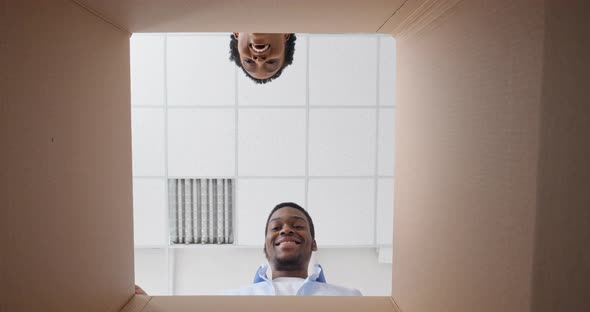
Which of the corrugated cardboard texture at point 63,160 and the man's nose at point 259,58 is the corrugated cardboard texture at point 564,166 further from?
the man's nose at point 259,58

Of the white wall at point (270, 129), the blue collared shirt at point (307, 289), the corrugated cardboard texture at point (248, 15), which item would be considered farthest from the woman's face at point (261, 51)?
the corrugated cardboard texture at point (248, 15)

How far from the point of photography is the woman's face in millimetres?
2637

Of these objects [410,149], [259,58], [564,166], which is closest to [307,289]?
[259,58]

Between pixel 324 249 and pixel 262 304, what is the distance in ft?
8.28

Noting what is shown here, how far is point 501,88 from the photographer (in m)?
0.33

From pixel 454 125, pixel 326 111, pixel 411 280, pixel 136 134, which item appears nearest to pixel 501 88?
pixel 454 125

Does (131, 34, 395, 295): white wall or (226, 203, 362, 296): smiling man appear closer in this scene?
(226, 203, 362, 296): smiling man

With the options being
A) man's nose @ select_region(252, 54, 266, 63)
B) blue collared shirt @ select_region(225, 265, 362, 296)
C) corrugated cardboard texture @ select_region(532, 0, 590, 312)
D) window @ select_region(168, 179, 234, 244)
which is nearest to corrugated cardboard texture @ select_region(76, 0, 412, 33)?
corrugated cardboard texture @ select_region(532, 0, 590, 312)

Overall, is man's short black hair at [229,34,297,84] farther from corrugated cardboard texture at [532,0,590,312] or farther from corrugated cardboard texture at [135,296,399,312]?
corrugated cardboard texture at [532,0,590,312]

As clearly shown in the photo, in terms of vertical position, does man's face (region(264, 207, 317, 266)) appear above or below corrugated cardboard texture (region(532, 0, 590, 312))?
below

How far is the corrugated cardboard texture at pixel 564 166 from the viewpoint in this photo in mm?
242

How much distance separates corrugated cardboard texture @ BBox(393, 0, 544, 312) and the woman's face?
6.94 feet

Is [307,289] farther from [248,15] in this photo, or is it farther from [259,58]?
[248,15]

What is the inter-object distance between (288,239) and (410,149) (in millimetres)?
2038
